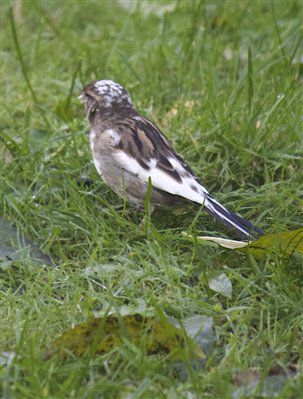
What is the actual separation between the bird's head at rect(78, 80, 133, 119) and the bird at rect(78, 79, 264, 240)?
3cm

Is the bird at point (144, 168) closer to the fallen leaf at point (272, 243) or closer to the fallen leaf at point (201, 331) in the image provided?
the fallen leaf at point (272, 243)

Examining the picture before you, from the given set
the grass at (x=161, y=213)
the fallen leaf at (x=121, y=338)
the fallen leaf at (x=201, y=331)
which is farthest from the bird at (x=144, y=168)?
the fallen leaf at (x=121, y=338)

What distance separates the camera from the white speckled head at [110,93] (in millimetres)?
5566

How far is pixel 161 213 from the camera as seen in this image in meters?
5.25

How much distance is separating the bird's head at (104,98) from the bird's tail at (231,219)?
39.5 inches

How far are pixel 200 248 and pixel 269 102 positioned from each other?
5.40 ft

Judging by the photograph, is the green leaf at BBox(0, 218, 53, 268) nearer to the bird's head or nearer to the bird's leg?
the bird's leg

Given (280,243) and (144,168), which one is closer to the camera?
(280,243)

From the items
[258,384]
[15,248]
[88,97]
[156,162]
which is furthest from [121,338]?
[88,97]

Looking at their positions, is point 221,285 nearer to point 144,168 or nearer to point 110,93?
point 144,168

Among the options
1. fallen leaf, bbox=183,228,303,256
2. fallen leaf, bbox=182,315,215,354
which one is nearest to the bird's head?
fallen leaf, bbox=183,228,303,256

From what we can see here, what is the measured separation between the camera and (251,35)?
23.6ft

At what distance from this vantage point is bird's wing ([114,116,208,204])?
494cm

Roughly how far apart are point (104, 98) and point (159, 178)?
2.77 feet
